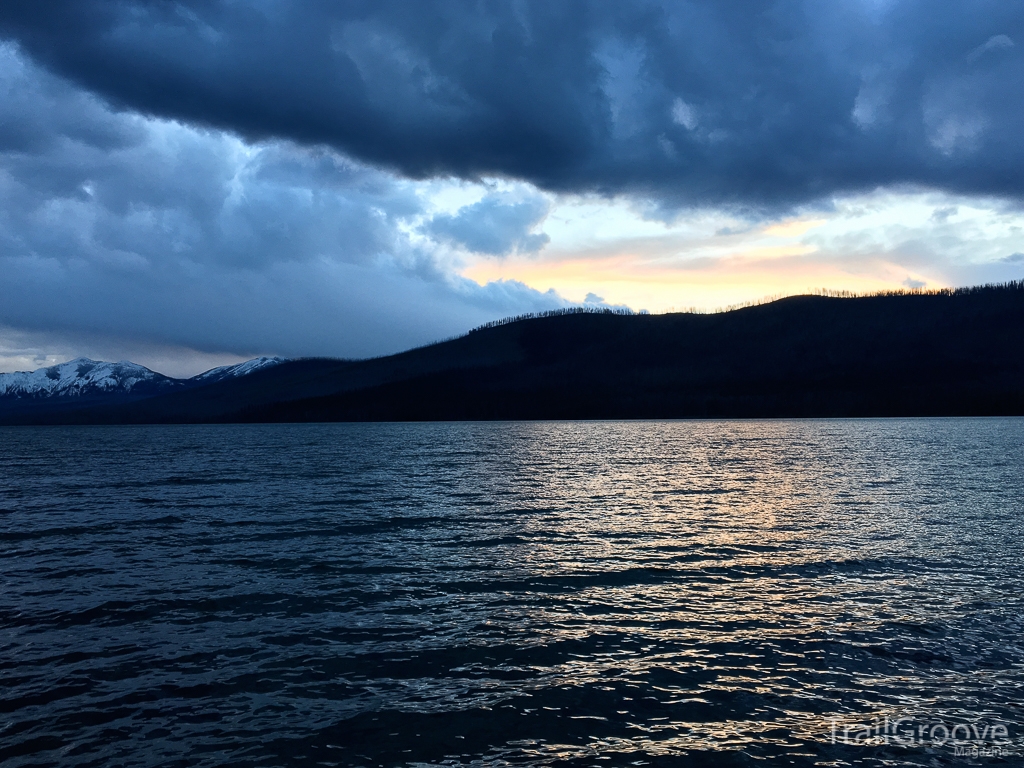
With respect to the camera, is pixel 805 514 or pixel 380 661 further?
pixel 805 514

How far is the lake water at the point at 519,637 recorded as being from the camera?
14.6 m

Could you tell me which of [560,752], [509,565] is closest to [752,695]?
[560,752]

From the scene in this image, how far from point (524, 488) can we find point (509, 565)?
3212 centimetres

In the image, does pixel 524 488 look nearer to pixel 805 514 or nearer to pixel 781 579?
pixel 805 514

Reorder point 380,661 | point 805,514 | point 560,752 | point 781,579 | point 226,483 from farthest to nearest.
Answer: point 226,483 → point 805,514 → point 781,579 → point 380,661 → point 560,752

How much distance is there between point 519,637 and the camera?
69.2 feet

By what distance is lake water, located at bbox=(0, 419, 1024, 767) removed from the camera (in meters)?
14.6

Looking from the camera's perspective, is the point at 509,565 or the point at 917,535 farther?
the point at 917,535

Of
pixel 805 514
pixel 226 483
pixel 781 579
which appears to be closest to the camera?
pixel 781 579

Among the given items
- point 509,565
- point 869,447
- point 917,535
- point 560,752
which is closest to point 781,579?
point 509,565

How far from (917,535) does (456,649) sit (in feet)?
96.3

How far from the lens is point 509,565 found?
31.0 metres

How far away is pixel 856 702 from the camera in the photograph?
53.3 feet

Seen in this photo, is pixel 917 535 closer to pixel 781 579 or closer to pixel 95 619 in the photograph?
pixel 781 579
